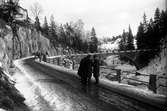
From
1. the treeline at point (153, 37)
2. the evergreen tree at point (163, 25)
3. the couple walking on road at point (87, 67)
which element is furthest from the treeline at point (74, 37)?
the couple walking on road at point (87, 67)

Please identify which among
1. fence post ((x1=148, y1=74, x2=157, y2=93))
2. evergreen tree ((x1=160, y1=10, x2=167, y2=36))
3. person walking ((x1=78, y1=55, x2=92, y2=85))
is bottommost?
fence post ((x1=148, y1=74, x2=157, y2=93))

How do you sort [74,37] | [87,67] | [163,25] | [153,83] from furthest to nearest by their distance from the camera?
1. [74,37]
2. [163,25]
3. [87,67]
4. [153,83]

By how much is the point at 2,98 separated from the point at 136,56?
5435 centimetres

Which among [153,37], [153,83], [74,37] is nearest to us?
[153,83]

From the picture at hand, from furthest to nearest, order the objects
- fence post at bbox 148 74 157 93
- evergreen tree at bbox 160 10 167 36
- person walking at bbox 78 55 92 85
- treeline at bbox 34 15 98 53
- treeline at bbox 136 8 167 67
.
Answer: treeline at bbox 34 15 98 53 → treeline at bbox 136 8 167 67 → evergreen tree at bbox 160 10 167 36 → person walking at bbox 78 55 92 85 → fence post at bbox 148 74 157 93

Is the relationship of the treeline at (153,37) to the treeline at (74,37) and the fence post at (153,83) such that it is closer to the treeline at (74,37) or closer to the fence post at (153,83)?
the treeline at (74,37)

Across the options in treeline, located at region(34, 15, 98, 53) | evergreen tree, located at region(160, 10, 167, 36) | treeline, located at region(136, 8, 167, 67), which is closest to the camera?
evergreen tree, located at region(160, 10, 167, 36)

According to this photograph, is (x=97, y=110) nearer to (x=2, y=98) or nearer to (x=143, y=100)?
(x=143, y=100)

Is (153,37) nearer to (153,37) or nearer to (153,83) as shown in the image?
(153,37)

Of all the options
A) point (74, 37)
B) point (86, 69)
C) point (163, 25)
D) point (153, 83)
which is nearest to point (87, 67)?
point (86, 69)

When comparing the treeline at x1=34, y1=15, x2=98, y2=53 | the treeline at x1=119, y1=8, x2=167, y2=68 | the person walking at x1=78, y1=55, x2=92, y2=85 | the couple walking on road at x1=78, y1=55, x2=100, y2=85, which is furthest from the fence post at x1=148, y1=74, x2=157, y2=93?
the treeline at x1=34, y1=15, x2=98, y2=53

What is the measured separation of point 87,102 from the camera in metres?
6.76

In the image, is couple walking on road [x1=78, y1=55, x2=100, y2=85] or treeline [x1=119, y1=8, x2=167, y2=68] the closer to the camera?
couple walking on road [x1=78, y1=55, x2=100, y2=85]

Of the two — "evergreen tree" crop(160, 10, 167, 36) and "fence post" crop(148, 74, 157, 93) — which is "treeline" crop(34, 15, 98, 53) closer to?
"evergreen tree" crop(160, 10, 167, 36)
